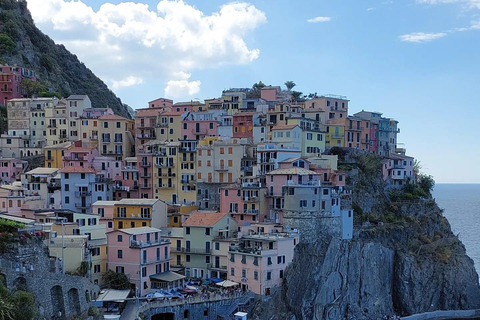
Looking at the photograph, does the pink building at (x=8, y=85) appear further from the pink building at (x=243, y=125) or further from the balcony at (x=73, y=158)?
the pink building at (x=243, y=125)

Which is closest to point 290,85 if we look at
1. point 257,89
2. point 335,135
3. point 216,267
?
point 257,89

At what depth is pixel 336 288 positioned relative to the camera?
59844 millimetres

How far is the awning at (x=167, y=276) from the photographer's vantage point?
51.1 m

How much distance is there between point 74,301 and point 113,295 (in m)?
7.21

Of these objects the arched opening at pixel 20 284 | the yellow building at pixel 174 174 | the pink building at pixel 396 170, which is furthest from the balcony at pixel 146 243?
the pink building at pixel 396 170

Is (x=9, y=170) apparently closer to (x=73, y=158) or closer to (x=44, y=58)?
(x=73, y=158)

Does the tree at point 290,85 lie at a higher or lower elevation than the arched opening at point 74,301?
higher

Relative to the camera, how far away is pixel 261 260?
168ft

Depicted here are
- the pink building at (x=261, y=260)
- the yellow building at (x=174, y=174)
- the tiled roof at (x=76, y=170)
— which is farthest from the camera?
the yellow building at (x=174, y=174)

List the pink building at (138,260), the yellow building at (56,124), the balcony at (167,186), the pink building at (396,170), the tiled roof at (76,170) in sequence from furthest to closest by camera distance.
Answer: the yellow building at (56,124) < the pink building at (396,170) < the balcony at (167,186) < the tiled roof at (76,170) < the pink building at (138,260)

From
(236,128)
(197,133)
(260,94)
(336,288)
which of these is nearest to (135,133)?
(197,133)

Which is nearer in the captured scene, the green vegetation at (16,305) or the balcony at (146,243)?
the green vegetation at (16,305)

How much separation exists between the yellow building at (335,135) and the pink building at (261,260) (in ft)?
87.2

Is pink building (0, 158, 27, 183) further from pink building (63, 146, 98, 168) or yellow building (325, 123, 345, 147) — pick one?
yellow building (325, 123, 345, 147)
